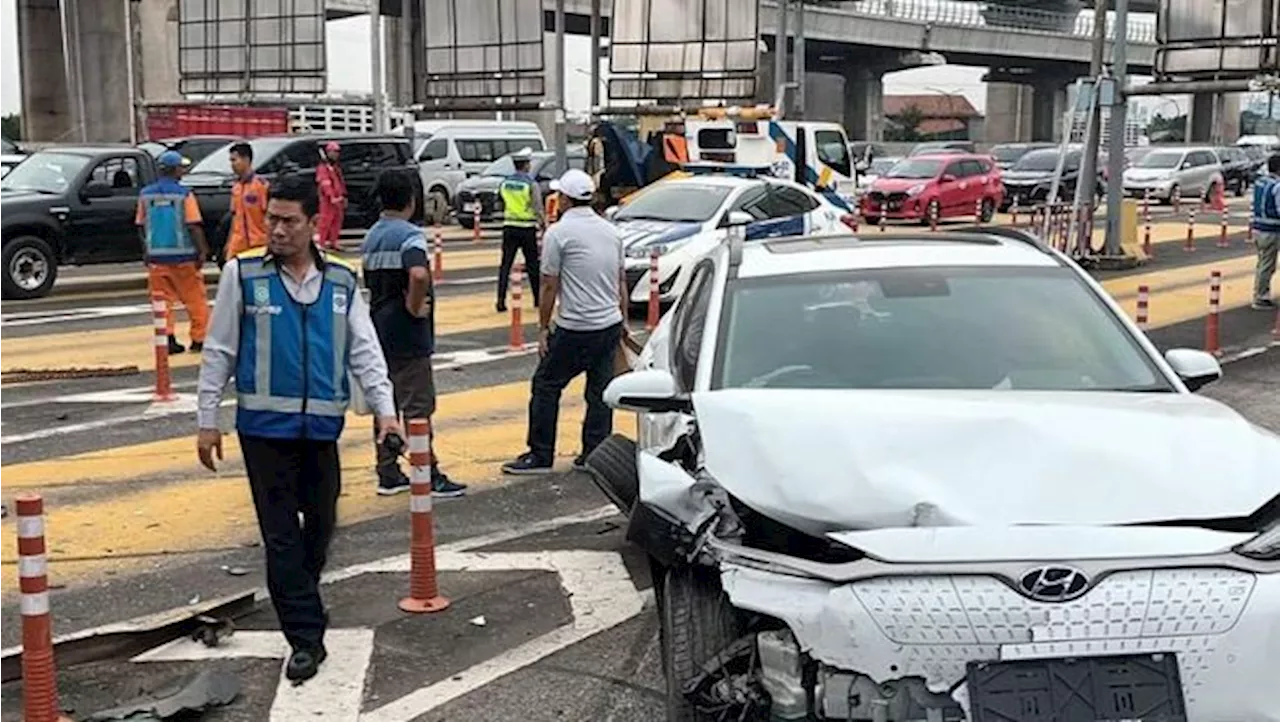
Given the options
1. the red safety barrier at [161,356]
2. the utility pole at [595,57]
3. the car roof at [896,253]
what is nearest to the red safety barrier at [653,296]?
the red safety barrier at [161,356]

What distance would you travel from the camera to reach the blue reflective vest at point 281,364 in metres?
5.35

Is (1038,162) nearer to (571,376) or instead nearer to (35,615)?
(571,376)

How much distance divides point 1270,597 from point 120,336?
13.1m

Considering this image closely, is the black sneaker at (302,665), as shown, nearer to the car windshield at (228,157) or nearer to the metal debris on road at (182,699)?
the metal debris on road at (182,699)

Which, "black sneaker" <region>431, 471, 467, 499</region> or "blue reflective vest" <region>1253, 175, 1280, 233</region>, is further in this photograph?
"blue reflective vest" <region>1253, 175, 1280, 233</region>

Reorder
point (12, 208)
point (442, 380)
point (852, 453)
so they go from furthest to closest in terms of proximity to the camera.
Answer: point (12, 208), point (442, 380), point (852, 453)

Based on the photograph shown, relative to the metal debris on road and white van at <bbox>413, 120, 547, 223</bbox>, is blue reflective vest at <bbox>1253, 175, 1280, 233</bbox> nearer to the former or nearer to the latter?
the metal debris on road

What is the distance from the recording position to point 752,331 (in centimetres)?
546

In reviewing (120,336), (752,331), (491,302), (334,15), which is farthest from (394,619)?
(334,15)

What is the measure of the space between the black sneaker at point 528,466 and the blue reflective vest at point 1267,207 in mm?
10643

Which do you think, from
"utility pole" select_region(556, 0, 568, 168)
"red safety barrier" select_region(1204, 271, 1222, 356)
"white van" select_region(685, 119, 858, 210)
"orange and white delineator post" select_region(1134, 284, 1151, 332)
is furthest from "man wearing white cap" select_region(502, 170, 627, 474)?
"utility pole" select_region(556, 0, 568, 168)

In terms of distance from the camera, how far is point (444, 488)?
8516 millimetres

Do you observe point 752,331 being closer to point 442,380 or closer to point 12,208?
point 442,380

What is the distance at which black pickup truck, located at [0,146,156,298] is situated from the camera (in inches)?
714
